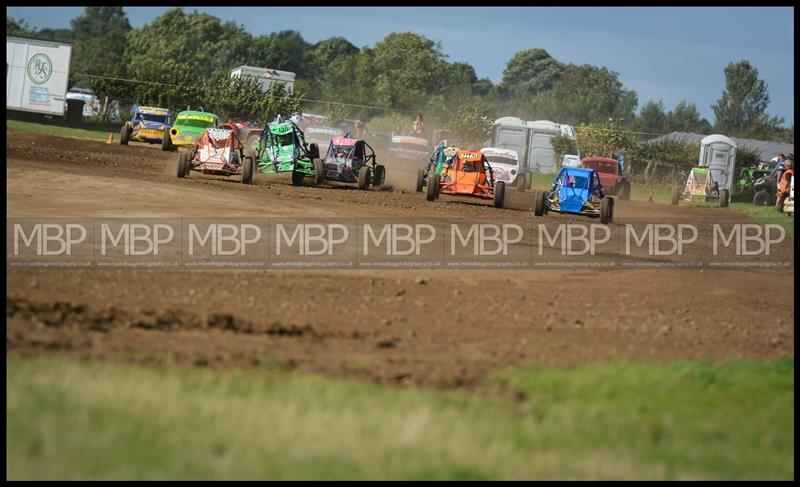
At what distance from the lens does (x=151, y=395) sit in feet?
22.2

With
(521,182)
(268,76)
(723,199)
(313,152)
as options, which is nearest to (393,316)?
(313,152)

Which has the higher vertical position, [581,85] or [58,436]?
[581,85]

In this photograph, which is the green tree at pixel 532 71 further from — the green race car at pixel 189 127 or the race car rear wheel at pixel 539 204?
the race car rear wheel at pixel 539 204

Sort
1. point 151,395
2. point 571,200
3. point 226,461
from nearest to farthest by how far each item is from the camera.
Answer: point 226,461 < point 151,395 < point 571,200

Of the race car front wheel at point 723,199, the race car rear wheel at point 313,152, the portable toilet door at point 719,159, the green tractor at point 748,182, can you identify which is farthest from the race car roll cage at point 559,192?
the portable toilet door at point 719,159

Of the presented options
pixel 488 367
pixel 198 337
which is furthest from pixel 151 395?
pixel 488 367

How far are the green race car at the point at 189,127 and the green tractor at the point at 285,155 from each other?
957 cm

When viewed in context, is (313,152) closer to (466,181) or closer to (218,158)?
(218,158)

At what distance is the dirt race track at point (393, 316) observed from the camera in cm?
869

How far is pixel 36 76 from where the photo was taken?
48.6 meters

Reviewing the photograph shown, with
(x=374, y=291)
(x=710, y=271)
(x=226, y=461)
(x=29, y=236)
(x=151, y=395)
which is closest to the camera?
(x=226, y=461)

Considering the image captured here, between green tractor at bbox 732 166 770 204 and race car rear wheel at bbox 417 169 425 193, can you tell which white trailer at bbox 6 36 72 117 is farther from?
green tractor at bbox 732 166 770 204

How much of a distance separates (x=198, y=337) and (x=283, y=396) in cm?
237

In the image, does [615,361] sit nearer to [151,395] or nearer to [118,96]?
[151,395]
